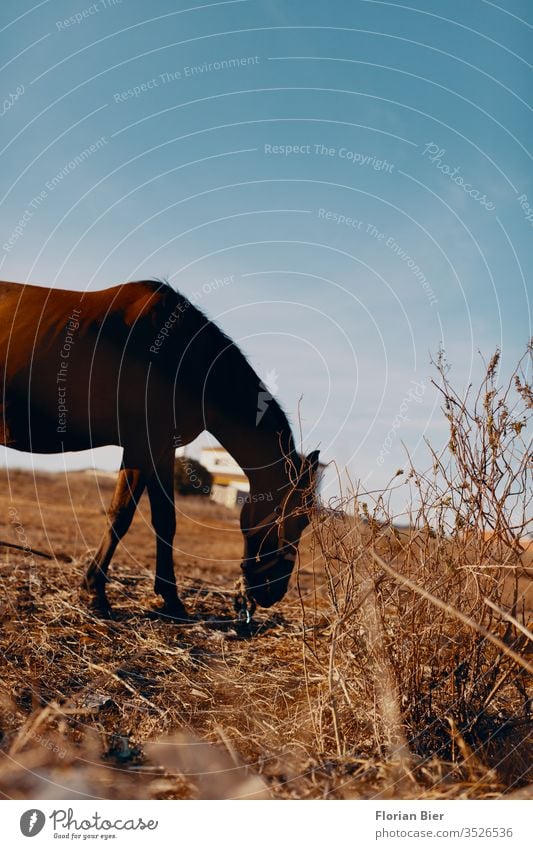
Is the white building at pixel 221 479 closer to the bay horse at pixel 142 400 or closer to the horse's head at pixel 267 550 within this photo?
the bay horse at pixel 142 400

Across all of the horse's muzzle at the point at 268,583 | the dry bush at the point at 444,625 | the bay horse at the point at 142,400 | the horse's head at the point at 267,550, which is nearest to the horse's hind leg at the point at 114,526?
the bay horse at the point at 142,400

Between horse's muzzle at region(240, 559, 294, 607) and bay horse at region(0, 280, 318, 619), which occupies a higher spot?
bay horse at region(0, 280, 318, 619)

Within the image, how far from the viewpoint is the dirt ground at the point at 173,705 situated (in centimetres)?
291

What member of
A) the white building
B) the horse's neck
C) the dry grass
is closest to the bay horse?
the horse's neck

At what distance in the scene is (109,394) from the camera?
6.25 m

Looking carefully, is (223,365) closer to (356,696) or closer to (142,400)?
(142,400)

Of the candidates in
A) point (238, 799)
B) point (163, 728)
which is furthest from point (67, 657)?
point (238, 799)

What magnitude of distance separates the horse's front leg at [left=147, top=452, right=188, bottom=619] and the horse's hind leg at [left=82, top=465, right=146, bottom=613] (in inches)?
7.0

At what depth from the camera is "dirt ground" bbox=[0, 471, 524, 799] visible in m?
2.91

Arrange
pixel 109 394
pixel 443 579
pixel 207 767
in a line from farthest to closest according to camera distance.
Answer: pixel 109 394 < pixel 443 579 < pixel 207 767

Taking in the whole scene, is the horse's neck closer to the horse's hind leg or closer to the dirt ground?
the horse's hind leg

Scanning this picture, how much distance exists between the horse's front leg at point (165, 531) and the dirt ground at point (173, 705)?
0.72 ft
